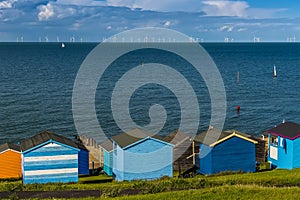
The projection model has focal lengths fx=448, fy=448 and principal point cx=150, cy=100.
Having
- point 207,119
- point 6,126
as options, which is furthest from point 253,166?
point 6,126

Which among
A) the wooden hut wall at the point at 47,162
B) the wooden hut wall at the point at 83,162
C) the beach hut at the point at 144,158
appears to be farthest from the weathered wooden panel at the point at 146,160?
the wooden hut wall at the point at 83,162

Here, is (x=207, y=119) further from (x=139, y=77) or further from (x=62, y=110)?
(x=139, y=77)

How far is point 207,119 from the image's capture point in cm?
6231

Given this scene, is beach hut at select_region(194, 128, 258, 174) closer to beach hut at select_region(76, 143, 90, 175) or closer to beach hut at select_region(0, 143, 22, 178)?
beach hut at select_region(76, 143, 90, 175)

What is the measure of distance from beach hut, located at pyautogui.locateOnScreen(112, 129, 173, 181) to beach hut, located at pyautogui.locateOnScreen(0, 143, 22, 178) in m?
8.48

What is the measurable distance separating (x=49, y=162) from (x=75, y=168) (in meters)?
1.79

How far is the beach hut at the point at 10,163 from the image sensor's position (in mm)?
33594

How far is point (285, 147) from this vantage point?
33.8 metres

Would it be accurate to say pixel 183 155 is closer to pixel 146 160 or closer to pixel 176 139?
pixel 176 139

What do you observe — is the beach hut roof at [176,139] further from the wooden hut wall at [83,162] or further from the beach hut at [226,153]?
the wooden hut wall at [83,162]

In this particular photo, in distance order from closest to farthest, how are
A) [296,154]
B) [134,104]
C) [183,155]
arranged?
[296,154] < [183,155] < [134,104]

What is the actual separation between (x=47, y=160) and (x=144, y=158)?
6.35 meters

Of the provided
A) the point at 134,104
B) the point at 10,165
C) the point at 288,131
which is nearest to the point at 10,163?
the point at 10,165

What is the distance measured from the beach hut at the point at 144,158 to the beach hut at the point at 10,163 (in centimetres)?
848
